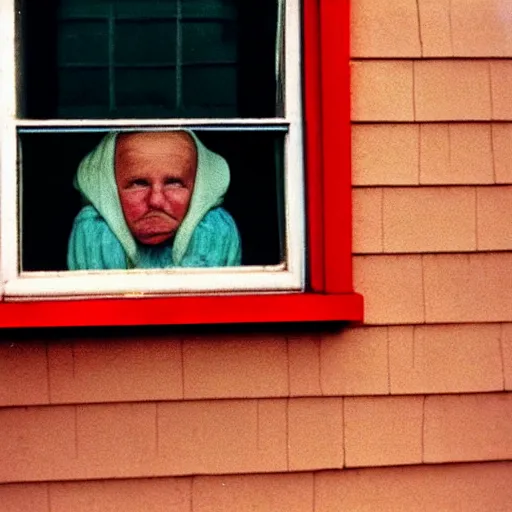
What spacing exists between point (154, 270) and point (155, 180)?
11.0 inches

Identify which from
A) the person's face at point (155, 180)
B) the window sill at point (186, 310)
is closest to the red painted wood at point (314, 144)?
the window sill at point (186, 310)

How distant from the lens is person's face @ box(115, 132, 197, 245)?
2.71 m

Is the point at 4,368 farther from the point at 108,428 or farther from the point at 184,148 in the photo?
the point at 184,148

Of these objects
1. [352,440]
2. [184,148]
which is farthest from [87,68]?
[352,440]

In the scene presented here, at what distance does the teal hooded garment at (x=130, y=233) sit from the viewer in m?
2.69

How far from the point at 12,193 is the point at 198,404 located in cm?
83

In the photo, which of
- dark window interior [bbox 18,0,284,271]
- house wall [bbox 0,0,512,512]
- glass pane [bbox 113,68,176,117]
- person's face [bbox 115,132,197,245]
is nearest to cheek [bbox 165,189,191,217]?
person's face [bbox 115,132,197,245]

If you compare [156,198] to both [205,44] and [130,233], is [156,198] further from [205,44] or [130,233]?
[205,44]

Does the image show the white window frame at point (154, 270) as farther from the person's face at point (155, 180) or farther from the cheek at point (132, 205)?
the cheek at point (132, 205)

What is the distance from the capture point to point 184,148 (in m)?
2.73

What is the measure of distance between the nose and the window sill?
315mm

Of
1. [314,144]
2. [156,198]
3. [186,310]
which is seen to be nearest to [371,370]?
[186,310]

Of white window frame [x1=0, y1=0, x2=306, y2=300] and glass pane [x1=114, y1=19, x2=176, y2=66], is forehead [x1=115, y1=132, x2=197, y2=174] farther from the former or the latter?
glass pane [x1=114, y1=19, x2=176, y2=66]

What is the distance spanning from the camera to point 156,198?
8.92 feet
